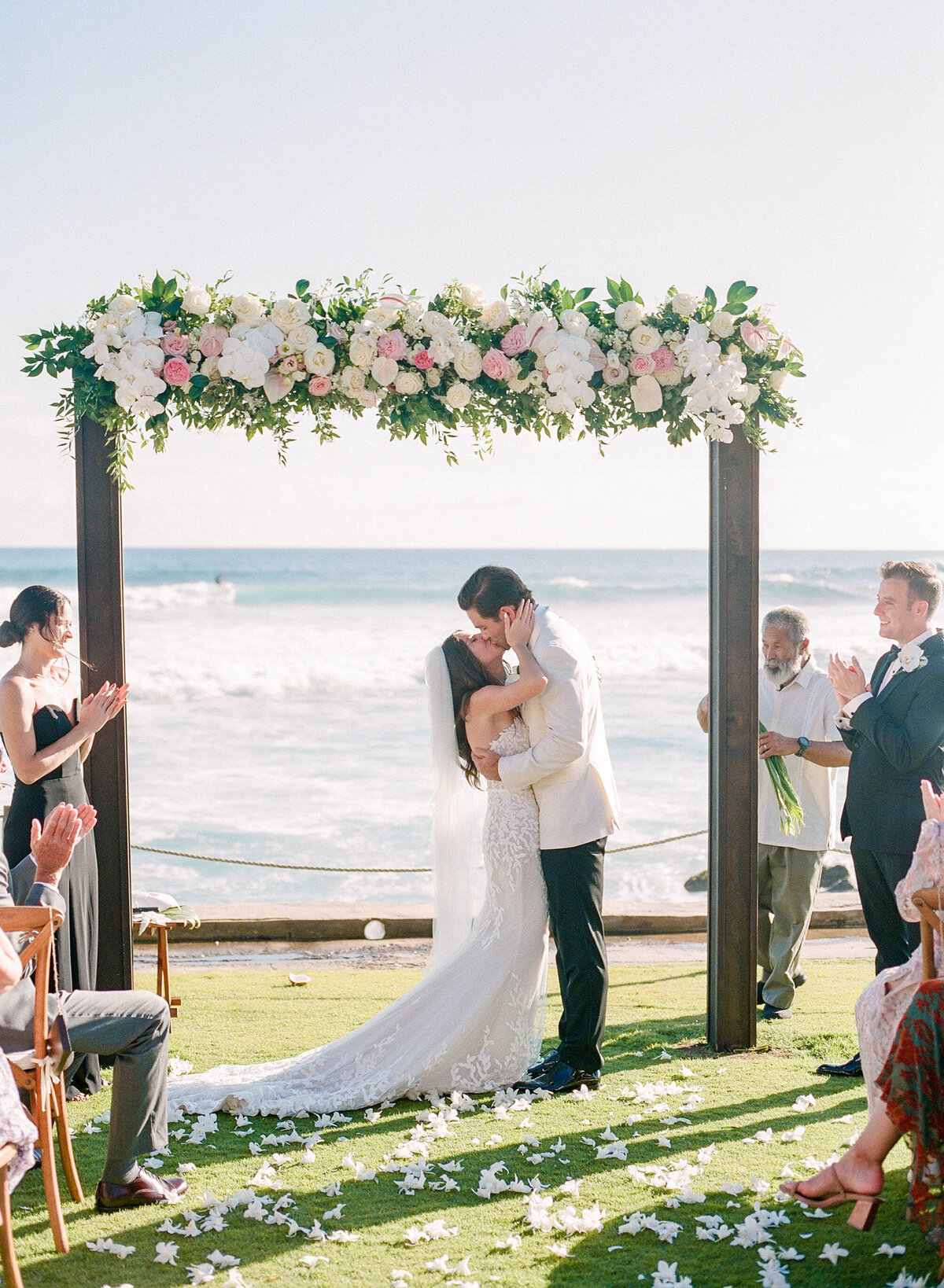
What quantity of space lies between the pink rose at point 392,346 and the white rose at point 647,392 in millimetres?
885

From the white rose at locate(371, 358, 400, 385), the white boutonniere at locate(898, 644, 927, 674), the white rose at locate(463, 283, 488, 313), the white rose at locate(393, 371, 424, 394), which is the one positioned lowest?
the white boutonniere at locate(898, 644, 927, 674)

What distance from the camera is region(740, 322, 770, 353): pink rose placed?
4406 millimetres

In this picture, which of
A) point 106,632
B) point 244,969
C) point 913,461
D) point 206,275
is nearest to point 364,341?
point 206,275

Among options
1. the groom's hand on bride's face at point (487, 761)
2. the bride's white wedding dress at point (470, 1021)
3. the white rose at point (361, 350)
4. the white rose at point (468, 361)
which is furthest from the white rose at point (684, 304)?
the groom's hand on bride's face at point (487, 761)

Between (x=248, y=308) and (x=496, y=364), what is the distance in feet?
3.05

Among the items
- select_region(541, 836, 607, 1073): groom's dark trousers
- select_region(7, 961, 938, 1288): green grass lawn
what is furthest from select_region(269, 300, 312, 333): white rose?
select_region(7, 961, 938, 1288): green grass lawn

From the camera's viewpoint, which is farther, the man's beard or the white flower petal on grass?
the man's beard

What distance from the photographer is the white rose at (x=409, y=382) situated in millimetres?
4352

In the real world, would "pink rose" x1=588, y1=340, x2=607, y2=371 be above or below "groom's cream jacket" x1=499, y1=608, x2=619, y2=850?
above

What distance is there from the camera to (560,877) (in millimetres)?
4367

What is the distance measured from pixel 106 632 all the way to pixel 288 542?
25.0m

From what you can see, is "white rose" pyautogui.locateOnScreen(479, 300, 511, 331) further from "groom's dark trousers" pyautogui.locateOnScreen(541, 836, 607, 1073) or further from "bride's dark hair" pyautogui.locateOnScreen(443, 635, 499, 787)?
"groom's dark trousers" pyautogui.locateOnScreen(541, 836, 607, 1073)

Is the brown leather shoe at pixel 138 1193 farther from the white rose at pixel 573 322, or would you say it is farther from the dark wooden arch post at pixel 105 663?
the white rose at pixel 573 322

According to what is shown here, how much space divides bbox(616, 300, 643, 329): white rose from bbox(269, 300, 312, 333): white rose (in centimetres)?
117
